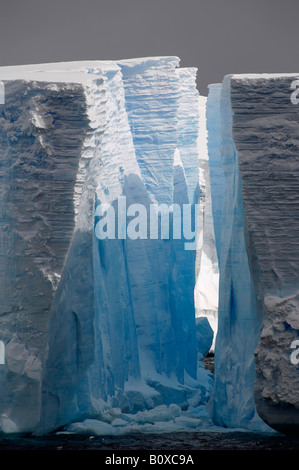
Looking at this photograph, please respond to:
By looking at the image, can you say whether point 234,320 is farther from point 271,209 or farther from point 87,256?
point 87,256

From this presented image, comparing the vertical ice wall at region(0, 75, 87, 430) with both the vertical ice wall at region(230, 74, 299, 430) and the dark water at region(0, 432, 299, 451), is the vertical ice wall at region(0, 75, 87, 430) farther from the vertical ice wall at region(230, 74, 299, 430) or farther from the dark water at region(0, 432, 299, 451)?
the vertical ice wall at region(230, 74, 299, 430)

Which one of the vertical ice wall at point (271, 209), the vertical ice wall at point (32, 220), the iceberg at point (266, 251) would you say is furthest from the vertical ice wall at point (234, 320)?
the vertical ice wall at point (32, 220)

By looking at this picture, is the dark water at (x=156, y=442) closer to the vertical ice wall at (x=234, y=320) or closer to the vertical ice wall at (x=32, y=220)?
the vertical ice wall at (x=32, y=220)

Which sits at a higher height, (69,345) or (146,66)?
(146,66)

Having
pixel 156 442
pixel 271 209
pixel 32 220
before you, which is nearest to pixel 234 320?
pixel 271 209

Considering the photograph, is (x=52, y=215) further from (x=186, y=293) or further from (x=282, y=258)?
(x=186, y=293)

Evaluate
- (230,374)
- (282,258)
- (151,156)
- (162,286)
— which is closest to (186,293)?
(162,286)
